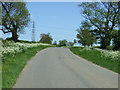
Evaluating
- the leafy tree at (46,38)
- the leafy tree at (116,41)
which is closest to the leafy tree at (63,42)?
the leafy tree at (46,38)

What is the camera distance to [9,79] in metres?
11.2

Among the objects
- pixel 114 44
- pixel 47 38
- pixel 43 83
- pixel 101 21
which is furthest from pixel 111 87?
pixel 47 38

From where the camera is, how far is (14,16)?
56.8 metres

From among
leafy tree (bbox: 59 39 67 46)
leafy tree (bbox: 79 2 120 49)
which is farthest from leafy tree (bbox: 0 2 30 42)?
leafy tree (bbox: 59 39 67 46)

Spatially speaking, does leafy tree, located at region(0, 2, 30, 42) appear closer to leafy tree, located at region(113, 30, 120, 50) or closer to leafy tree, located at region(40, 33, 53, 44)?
leafy tree, located at region(113, 30, 120, 50)

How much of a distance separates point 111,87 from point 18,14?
4913cm

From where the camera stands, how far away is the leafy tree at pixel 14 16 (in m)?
56.4

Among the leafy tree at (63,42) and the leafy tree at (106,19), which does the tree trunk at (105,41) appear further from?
the leafy tree at (63,42)

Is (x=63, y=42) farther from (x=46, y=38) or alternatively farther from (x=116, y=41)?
(x=116, y=41)

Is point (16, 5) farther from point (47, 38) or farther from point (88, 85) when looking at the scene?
point (47, 38)

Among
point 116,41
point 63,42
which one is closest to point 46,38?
point 63,42

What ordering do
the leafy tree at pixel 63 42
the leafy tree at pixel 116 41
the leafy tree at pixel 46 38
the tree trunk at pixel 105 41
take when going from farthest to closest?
the leafy tree at pixel 63 42 < the leafy tree at pixel 46 38 < the tree trunk at pixel 105 41 < the leafy tree at pixel 116 41

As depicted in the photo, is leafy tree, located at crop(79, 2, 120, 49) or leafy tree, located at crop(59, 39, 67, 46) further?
leafy tree, located at crop(59, 39, 67, 46)

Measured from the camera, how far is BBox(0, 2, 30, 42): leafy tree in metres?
56.4
